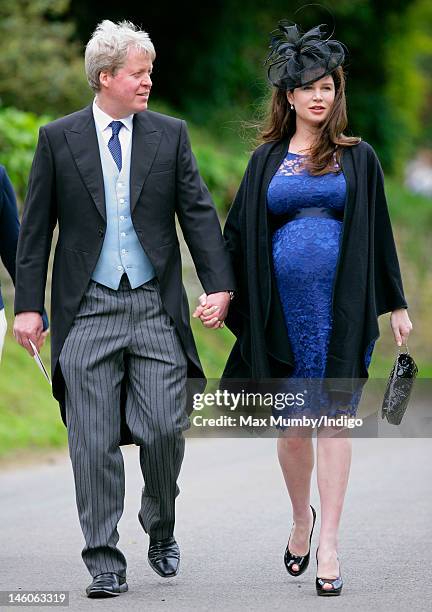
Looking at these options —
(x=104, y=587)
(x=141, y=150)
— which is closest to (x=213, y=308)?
(x=141, y=150)

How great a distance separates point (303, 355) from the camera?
5.67 metres

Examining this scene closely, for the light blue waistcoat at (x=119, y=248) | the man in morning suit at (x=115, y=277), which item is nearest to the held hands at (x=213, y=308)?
the man in morning suit at (x=115, y=277)

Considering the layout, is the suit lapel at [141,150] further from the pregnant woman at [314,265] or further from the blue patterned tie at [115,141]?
the pregnant woman at [314,265]

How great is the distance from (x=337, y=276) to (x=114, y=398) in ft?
3.21

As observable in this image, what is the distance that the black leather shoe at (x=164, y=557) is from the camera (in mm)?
5693

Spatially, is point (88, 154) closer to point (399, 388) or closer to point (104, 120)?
point (104, 120)

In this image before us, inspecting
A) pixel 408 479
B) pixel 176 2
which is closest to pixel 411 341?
pixel 176 2

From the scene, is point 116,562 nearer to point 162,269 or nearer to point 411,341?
point 162,269

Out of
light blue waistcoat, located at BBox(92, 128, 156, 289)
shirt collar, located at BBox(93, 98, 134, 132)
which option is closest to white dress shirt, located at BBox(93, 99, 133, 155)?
shirt collar, located at BBox(93, 98, 134, 132)

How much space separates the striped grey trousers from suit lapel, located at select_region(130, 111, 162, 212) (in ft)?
1.22

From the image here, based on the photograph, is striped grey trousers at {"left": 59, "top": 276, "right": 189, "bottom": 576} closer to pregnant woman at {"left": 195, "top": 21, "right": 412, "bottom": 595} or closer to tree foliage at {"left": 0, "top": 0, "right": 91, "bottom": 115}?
pregnant woman at {"left": 195, "top": 21, "right": 412, "bottom": 595}

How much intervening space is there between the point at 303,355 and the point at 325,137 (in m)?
0.86

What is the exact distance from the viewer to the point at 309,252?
220 inches

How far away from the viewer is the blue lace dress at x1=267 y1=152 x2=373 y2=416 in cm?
561
